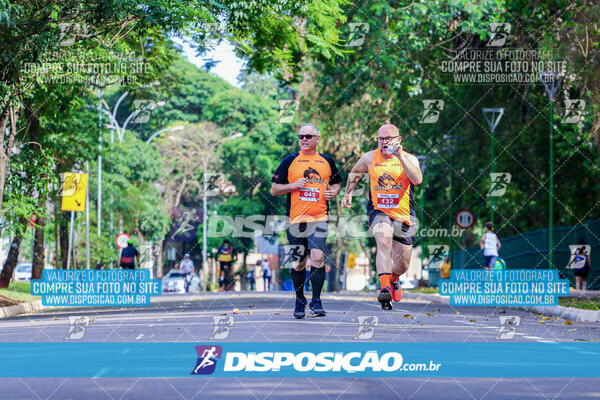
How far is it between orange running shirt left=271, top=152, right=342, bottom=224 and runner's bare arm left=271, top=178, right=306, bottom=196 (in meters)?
0.08

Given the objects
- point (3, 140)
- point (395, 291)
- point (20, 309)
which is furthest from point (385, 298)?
point (20, 309)

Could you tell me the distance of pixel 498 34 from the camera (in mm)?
26781

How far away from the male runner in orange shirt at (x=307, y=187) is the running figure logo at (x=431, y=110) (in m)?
21.7

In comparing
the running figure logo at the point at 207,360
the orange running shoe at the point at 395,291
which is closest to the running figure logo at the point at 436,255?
the orange running shoe at the point at 395,291

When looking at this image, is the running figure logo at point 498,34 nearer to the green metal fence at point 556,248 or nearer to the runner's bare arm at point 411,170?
the green metal fence at point 556,248

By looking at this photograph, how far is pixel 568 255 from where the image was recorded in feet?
109

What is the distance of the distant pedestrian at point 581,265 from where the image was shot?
2964 centimetres

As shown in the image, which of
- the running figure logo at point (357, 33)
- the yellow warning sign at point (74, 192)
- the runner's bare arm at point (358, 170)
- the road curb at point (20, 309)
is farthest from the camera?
the yellow warning sign at point (74, 192)

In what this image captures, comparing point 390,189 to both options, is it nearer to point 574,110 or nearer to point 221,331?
point 221,331

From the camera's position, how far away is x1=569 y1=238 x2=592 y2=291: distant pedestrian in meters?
29.6

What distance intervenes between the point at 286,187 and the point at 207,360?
20.6ft

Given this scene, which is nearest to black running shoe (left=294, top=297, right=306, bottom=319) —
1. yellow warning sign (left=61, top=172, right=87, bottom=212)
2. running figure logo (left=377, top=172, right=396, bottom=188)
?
running figure logo (left=377, top=172, right=396, bottom=188)

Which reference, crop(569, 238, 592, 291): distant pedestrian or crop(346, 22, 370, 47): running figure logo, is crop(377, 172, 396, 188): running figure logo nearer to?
crop(346, 22, 370, 47): running figure logo

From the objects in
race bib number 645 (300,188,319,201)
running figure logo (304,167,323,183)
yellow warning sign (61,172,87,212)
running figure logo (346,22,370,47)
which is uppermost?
running figure logo (346,22,370,47)
